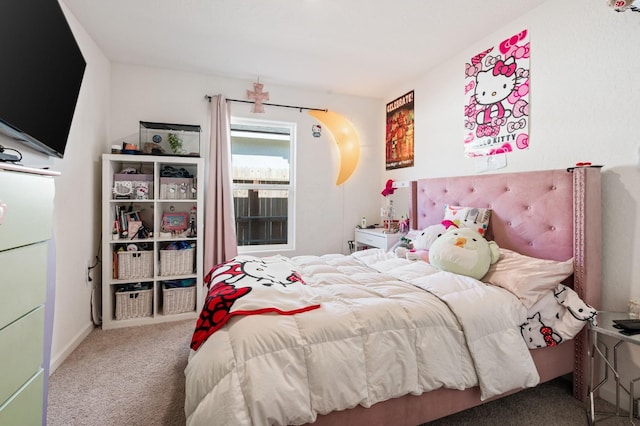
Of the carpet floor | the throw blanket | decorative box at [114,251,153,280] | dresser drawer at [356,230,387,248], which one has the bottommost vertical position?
the carpet floor

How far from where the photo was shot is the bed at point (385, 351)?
101 cm

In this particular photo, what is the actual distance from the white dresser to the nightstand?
8.46ft

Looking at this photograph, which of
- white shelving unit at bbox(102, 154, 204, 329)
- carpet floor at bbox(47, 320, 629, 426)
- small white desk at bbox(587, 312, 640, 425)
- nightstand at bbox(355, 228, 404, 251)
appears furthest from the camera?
nightstand at bbox(355, 228, 404, 251)

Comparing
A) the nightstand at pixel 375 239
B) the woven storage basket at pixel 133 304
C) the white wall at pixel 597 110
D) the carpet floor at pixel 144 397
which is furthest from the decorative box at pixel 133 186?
the white wall at pixel 597 110

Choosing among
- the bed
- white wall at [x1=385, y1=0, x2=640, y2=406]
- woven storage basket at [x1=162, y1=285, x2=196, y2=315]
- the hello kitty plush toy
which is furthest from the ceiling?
woven storage basket at [x1=162, y1=285, x2=196, y2=315]

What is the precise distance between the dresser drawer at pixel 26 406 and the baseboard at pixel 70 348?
1.09 m

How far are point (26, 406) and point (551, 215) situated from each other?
8.84ft

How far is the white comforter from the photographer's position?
1001mm

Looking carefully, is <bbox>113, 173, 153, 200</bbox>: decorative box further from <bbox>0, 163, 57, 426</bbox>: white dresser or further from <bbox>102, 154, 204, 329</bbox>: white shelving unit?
<bbox>0, 163, 57, 426</bbox>: white dresser

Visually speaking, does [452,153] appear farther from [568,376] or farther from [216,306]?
[216,306]

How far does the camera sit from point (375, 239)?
321 centimetres

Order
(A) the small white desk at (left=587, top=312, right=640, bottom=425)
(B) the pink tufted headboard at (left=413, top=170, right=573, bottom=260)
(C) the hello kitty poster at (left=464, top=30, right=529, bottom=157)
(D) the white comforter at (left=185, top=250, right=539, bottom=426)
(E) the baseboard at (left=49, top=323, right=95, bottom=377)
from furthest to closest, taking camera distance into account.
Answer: (C) the hello kitty poster at (left=464, top=30, right=529, bottom=157) < (E) the baseboard at (left=49, top=323, right=95, bottom=377) < (B) the pink tufted headboard at (left=413, top=170, right=573, bottom=260) < (A) the small white desk at (left=587, top=312, right=640, bottom=425) < (D) the white comforter at (left=185, top=250, right=539, bottom=426)

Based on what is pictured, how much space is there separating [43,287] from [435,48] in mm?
3111

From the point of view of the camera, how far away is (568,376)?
6.02ft
